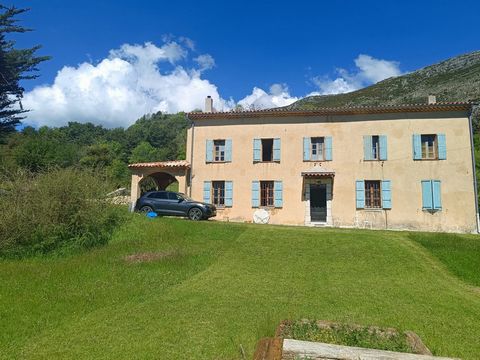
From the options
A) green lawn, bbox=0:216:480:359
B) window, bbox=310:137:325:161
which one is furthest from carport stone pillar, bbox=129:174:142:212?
window, bbox=310:137:325:161

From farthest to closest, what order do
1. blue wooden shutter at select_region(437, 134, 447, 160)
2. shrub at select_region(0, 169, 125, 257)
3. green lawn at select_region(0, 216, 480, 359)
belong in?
blue wooden shutter at select_region(437, 134, 447, 160) < shrub at select_region(0, 169, 125, 257) < green lawn at select_region(0, 216, 480, 359)

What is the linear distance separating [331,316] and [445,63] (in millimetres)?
77716

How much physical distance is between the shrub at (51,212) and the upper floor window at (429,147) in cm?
1459

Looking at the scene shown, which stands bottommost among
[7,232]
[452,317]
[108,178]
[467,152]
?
[452,317]

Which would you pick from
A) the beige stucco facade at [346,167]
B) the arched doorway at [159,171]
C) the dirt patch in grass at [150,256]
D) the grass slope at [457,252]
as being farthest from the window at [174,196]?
the grass slope at [457,252]

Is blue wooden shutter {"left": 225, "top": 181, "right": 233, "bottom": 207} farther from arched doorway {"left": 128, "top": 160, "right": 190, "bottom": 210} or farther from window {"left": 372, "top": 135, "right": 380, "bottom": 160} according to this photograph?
window {"left": 372, "top": 135, "right": 380, "bottom": 160}

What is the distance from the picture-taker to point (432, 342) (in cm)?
474

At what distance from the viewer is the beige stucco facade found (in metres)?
16.6

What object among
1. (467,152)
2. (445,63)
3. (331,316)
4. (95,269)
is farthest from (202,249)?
(445,63)

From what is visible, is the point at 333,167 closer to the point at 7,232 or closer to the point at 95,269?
the point at 95,269

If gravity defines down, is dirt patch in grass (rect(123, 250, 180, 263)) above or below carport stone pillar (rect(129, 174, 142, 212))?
below

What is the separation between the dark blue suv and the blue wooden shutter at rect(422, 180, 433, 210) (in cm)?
1019

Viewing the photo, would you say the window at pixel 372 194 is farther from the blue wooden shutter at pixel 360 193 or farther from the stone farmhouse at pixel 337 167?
the blue wooden shutter at pixel 360 193

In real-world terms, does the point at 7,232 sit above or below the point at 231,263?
above
